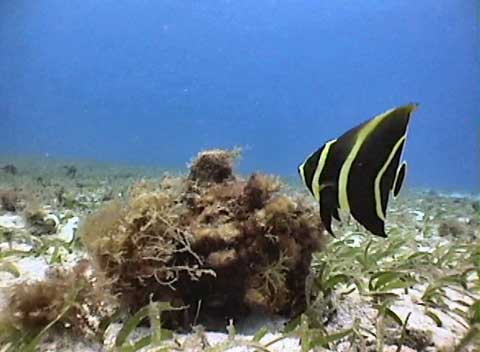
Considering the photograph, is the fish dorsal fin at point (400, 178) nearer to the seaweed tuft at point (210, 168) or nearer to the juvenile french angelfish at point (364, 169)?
the juvenile french angelfish at point (364, 169)

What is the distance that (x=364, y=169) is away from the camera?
171 cm

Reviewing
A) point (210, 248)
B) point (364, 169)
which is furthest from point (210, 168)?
point (364, 169)

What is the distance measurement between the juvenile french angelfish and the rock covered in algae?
95 cm

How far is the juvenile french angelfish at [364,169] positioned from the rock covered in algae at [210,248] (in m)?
0.95

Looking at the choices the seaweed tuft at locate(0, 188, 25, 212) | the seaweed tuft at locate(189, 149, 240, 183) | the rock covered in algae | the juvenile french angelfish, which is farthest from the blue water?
the juvenile french angelfish

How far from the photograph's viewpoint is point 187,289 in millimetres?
2617

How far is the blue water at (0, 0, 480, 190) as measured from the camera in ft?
259

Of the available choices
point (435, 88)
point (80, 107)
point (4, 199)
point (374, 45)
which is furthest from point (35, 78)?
point (4, 199)

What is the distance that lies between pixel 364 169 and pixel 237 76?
105626 millimetres

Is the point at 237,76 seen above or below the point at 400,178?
above

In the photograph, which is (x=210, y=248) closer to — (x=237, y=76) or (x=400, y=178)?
(x=400, y=178)

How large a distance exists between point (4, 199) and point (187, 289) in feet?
16.4

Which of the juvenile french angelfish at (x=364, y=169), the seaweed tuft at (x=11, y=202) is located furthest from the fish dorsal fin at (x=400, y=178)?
the seaweed tuft at (x=11, y=202)

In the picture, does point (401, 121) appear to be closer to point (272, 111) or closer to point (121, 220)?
point (121, 220)
